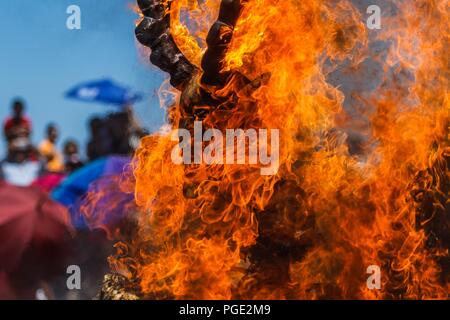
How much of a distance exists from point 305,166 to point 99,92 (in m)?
8.90

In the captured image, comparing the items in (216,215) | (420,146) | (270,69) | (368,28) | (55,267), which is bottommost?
(55,267)

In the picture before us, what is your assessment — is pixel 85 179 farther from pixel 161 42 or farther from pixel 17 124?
pixel 161 42

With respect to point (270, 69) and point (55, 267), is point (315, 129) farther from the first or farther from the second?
A: point (55, 267)

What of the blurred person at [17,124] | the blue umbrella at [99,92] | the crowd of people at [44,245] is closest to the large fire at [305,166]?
the crowd of people at [44,245]

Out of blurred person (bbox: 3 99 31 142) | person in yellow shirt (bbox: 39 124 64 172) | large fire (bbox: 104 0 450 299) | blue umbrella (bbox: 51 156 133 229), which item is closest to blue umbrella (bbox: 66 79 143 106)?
person in yellow shirt (bbox: 39 124 64 172)

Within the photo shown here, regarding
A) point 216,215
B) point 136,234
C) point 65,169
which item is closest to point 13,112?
point 65,169

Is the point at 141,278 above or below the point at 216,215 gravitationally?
below

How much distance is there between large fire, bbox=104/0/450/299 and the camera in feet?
17.9

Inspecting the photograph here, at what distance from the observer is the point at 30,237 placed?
8039mm

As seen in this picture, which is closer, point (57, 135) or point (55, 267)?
point (55, 267)

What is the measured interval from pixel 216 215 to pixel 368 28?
1808mm

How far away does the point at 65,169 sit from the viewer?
11727 millimetres

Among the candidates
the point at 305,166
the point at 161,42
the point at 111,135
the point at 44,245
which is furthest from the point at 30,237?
the point at 305,166

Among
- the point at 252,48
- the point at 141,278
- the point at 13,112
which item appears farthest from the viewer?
the point at 13,112
